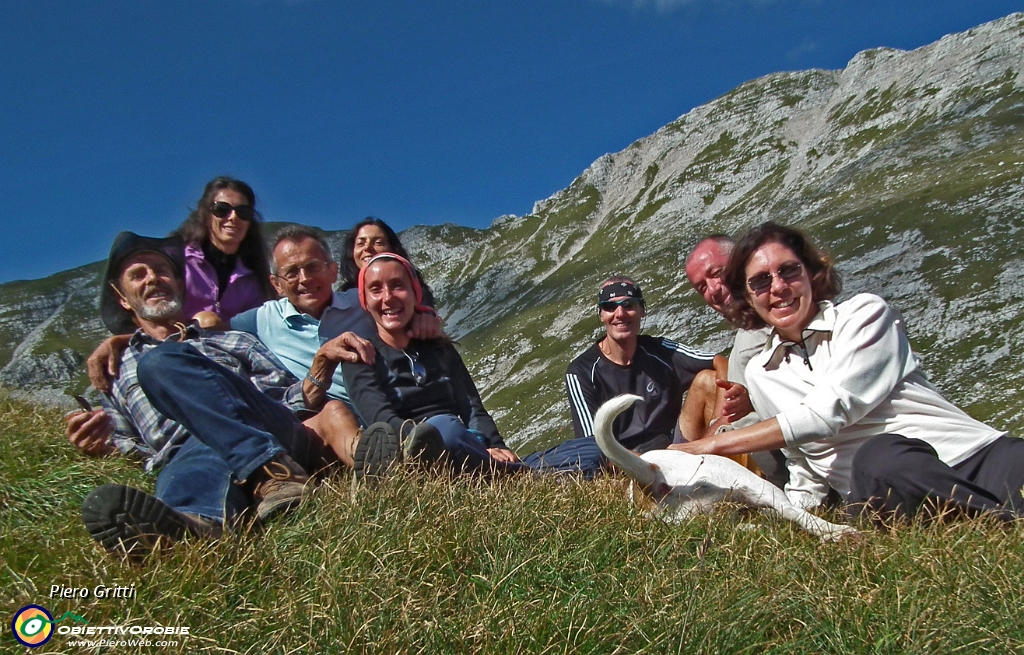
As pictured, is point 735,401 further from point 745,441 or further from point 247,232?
point 247,232

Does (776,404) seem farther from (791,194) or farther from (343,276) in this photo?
(791,194)

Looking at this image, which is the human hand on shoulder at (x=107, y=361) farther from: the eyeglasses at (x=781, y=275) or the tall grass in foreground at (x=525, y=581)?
the eyeglasses at (x=781, y=275)

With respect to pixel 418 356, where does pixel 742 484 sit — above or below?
below

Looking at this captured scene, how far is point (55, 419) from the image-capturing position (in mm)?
9977

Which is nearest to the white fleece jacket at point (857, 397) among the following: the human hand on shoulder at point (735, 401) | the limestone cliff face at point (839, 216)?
the human hand on shoulder at point (735, 401)

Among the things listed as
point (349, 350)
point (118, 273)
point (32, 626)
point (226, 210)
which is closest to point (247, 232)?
point (226, 210)

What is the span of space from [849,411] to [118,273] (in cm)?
725

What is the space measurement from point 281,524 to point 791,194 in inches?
5185

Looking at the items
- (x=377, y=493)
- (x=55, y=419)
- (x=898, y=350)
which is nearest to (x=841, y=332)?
(x=898, y=350)

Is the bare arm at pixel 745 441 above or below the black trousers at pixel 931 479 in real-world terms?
above

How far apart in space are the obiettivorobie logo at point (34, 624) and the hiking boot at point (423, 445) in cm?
280

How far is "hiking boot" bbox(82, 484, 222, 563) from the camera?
426 cm

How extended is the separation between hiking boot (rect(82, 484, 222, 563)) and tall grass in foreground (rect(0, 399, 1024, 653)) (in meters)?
0.12

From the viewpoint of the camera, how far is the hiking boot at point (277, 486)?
5.15 m
